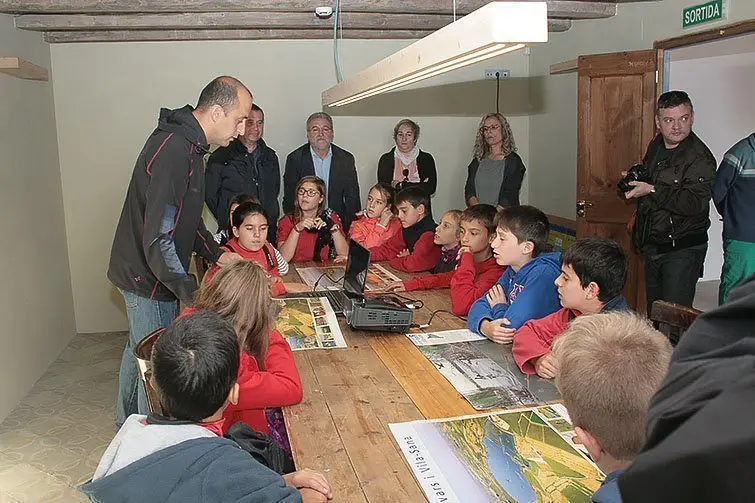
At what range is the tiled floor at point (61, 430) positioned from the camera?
3238mm

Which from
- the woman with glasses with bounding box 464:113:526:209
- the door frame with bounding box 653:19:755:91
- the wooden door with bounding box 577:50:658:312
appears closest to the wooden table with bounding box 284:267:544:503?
the door frame with bounding box 653:19:755:91

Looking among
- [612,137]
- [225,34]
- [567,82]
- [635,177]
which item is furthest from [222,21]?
[635,177]

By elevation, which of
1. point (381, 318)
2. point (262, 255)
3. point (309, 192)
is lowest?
point (381, 318)

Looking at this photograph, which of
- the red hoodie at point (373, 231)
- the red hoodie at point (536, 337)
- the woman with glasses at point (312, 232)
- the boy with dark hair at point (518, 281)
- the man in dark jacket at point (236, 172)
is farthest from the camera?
the man in dark jacket at point (236, 172)

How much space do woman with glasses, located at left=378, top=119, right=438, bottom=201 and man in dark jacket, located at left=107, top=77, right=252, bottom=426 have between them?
9.19 feet

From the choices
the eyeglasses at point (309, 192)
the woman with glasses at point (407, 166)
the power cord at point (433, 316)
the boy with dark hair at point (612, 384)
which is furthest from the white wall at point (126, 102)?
the boy with dark hair at point (612, 384)

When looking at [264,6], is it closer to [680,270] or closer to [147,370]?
[680,270]

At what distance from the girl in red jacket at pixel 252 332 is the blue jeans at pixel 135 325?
837 mm

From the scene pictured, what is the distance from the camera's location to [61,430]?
3.87m

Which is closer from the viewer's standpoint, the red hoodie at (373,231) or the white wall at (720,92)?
the red hoodie at (373,231)

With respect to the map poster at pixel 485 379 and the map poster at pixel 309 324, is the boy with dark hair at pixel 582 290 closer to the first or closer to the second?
the map poster at pixel 485 379

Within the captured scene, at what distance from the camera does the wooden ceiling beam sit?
430cm

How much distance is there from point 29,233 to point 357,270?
296cm

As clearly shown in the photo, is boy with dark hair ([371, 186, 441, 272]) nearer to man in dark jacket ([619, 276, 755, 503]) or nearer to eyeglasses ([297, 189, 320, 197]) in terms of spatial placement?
eyeglasses ([297, 189, 320, 197])
